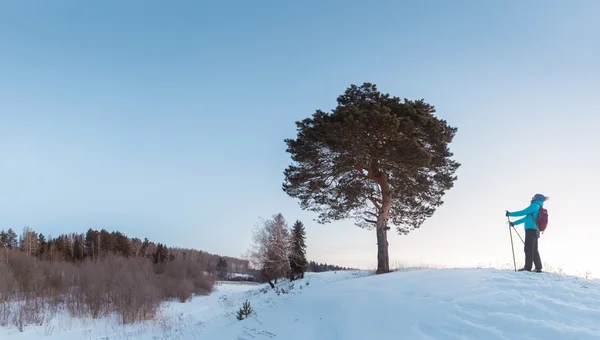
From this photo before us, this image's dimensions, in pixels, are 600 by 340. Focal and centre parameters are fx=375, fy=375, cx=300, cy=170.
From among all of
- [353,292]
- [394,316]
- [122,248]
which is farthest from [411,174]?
[122,248]

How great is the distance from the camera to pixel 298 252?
45500 mm

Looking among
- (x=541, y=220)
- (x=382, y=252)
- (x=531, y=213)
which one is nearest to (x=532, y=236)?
(x=541, y=220)

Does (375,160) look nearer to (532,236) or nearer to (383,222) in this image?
(383,222)

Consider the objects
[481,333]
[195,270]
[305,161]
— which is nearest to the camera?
[481,333]

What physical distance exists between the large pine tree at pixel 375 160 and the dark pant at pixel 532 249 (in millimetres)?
4779

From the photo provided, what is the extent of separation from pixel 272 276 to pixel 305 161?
2923 cm

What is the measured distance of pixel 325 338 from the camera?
780cm

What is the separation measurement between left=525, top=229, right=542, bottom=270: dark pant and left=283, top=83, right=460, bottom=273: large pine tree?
478 cm

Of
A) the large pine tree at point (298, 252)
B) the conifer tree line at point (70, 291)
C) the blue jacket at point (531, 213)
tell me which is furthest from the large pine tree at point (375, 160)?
the large pine tree at point (298, 252)

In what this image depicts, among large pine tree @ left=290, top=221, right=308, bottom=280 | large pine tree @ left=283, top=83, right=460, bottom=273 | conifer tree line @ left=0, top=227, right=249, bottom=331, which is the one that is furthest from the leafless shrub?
large pine tree @ left=290, top=221, right=308, bottom=280

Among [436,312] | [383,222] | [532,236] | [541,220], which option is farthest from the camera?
[383,222]

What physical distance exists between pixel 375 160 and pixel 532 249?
736 cm

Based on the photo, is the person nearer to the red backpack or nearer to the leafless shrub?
the red backpack

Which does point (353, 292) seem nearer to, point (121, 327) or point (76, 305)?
point (121, 327)
